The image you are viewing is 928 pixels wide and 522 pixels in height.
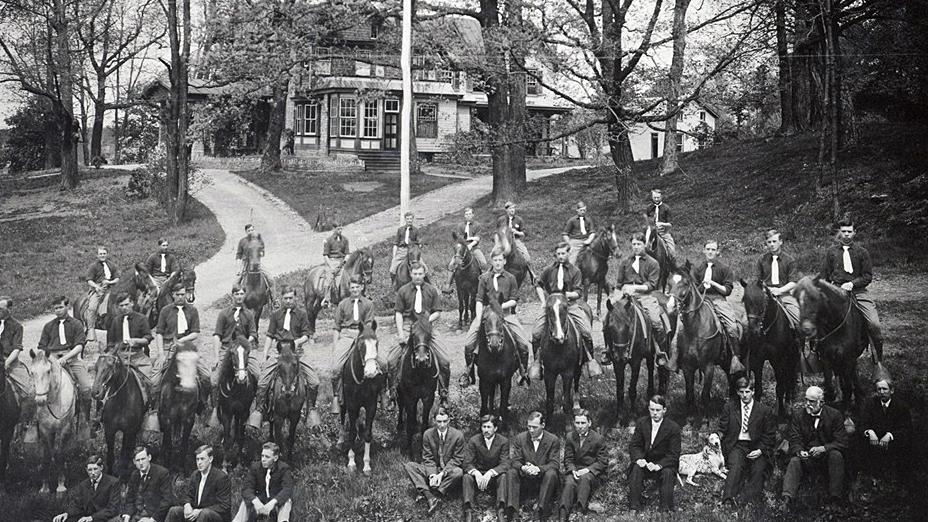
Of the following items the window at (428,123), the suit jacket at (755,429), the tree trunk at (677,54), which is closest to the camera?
the suit jacket at (755,429)

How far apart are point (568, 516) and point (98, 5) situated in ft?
46.1

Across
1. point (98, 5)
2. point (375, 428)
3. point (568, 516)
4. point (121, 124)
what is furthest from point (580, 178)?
point (121, 124)

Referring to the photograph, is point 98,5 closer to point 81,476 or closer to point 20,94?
point 20,94

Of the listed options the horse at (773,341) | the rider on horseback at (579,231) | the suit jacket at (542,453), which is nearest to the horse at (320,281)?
the rider on horseback at (579,231)

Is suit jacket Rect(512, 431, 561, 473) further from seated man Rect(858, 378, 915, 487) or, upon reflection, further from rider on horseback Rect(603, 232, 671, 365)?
seated man Rect(858, 378, 915, 487)

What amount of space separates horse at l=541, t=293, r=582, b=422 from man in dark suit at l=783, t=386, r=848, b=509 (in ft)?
8.19

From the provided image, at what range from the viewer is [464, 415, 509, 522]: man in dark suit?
7.72m

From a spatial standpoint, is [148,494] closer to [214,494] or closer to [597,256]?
[214,494]

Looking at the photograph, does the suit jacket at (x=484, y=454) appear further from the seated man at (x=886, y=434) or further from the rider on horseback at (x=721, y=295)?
the seated man at (x=886, y=434)

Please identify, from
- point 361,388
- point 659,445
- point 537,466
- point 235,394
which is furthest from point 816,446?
point 235,394

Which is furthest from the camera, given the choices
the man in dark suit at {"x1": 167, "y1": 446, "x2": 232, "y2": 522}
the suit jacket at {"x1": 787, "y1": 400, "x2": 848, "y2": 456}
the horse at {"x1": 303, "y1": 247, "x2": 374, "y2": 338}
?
the horse at {"x1": 303, "y1": 247, "x2": 374, "y2": 338}

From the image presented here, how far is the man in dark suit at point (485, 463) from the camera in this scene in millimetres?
7719

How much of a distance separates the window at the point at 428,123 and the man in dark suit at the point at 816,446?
33305 millimetres

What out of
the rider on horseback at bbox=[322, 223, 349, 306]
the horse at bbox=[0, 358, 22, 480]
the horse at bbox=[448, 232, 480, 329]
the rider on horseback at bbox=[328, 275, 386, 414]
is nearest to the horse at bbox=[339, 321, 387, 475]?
the rider on horseback at bbox=[328, 275, 386, 414]
